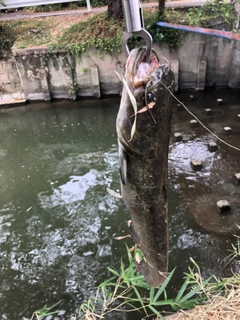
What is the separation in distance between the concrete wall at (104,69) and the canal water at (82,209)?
1.89m

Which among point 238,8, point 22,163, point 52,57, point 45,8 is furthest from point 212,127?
point 45,8

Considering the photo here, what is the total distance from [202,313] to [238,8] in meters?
10.0

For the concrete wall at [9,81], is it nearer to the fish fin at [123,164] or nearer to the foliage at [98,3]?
the foliage at [98,3]

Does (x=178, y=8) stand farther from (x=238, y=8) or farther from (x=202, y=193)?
(x=202, y=193)

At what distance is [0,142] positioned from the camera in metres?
8.57

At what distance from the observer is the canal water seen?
14.3ft

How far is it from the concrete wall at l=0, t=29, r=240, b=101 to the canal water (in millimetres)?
1889

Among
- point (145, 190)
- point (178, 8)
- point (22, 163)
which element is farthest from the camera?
point (178, 8)

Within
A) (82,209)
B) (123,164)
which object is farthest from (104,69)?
(123,164)

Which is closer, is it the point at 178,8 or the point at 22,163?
the point at 22,163

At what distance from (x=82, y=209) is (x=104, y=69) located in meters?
6.31

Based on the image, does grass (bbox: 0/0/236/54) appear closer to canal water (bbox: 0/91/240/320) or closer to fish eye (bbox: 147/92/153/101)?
Answer: canal water (bbox: 0/91/240/320)

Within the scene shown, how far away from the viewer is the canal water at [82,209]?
172 inches

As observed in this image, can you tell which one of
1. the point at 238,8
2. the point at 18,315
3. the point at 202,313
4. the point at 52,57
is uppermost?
the point at 238,8
